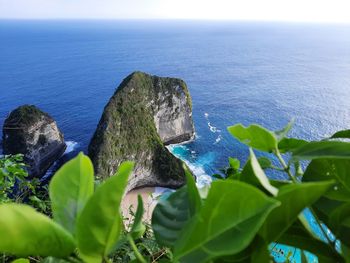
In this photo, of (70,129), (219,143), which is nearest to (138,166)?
(219,143)

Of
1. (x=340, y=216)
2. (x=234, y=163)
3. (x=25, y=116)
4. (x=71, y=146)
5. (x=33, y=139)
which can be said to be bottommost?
(x=71, y=146)

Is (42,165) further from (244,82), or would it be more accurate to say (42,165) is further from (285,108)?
(244,82)

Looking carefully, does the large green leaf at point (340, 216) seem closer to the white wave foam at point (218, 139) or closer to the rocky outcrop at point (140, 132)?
the rocky outcrop at point (140, 132)

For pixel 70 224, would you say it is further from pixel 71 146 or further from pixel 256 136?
pixel 71 146

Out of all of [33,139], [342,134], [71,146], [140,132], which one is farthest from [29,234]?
[71,146]

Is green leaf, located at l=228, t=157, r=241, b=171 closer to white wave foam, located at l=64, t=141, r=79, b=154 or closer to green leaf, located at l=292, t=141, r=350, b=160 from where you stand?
green leaf, located at l=292, t=141, r=350, b=160

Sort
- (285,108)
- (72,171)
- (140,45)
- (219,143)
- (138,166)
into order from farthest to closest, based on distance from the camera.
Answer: (140,45) < (285,108) < (219,143) < (138,166) < (72,171)

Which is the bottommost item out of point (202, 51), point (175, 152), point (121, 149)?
point (175, 152)
